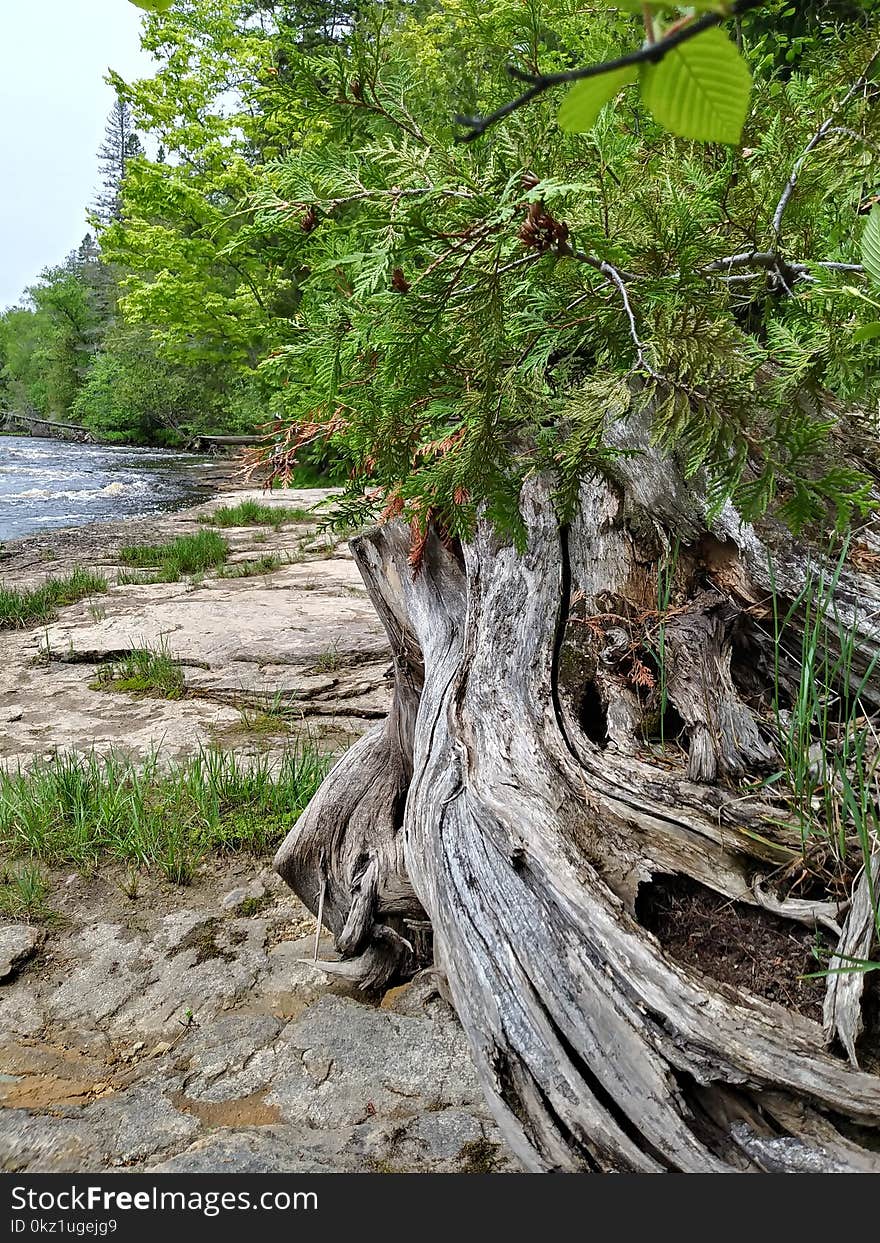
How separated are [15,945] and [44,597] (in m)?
5.19

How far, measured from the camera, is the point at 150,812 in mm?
3299

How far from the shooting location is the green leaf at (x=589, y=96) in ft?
1.46

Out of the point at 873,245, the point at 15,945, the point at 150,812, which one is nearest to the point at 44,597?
the point at 150,812

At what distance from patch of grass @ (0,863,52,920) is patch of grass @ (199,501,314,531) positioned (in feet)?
32.1

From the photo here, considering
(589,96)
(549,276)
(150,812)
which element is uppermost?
(549,276)

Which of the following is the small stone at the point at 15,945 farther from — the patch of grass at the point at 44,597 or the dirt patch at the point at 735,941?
the patch of grass at the point at 44,597

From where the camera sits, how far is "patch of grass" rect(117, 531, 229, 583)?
8.64m

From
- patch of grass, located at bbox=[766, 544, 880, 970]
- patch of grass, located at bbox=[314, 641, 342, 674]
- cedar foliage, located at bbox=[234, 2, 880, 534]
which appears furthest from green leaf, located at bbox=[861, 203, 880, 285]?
patch of grass, located at bbox=[314, 641, 342, 674]

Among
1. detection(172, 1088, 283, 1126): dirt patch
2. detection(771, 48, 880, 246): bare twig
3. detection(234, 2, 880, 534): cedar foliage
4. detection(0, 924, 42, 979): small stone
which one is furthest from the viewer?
detection(0, 924, 42, 979): small stone

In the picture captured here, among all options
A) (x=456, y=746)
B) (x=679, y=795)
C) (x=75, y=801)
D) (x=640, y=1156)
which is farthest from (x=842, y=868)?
(x=75, y=801)

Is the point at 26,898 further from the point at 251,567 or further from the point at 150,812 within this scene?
the point at 251,567

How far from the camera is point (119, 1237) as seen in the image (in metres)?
1.39

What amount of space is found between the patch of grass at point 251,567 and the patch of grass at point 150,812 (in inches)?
187

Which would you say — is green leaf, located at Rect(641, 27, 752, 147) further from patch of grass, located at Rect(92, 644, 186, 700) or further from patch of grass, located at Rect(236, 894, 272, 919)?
patch of grass, located at Rect(92, 644, 186, 700)
